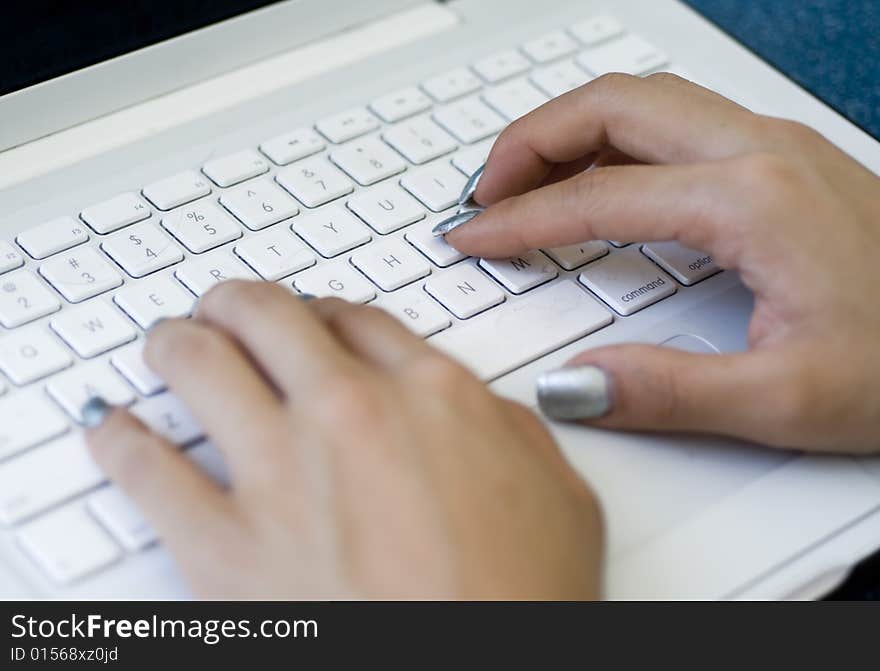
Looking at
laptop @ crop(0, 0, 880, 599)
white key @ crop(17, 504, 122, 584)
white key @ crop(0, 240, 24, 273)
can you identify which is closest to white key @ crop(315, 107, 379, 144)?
laptop @ crop(0, 0, 880, 599)

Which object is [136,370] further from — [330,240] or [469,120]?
[469,120]

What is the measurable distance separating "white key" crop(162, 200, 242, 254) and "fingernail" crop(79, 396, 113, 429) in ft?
0.41

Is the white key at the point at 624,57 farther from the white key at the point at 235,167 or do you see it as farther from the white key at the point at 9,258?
the white key at the point at 9,258

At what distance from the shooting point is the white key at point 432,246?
61 cm

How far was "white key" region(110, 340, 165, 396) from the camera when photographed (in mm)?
531

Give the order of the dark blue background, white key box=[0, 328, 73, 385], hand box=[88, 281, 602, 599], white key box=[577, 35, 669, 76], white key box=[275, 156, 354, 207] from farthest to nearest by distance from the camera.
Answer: the dark blue background
white key box=[577, 35, 669, 76]
white key box=[275, 156, 354, 207]
white key box=[0, 328, 73, 385]
hand box=[88, 281, 602, 599]

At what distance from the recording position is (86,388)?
530mm

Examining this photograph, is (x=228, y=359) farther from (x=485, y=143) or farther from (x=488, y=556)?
(x=485, y=143)

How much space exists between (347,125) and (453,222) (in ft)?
0.41

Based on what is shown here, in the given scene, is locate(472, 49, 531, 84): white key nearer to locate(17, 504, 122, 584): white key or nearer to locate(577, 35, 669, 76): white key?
locate(577, 35, 669, 76): white key

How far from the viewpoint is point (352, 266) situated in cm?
60

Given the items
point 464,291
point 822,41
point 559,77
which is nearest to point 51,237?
point 464,291

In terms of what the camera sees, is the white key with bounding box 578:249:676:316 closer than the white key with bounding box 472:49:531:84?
Yes

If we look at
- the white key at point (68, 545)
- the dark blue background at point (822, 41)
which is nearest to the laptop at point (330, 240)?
the white key at point (68, 545)
